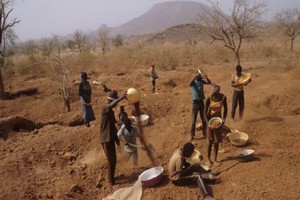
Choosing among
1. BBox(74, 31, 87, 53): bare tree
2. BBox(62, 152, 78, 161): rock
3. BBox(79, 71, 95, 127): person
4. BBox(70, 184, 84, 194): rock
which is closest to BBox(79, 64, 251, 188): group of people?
BBox(70, 184, 84, 194): rock

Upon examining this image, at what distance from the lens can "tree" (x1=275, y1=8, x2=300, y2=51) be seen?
25584 millimetres

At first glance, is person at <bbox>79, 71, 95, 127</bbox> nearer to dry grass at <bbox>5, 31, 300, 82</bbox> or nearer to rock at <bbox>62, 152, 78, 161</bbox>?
rock at <bbox>62, 152, 78, 161</bbox>

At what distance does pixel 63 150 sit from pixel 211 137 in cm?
340

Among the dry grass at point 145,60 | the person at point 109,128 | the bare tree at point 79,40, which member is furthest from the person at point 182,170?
the bare tree at point 79,40

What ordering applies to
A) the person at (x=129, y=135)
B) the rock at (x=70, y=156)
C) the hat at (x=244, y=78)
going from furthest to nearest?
the hat at (x=244, y=78), the rock at (x=70, y=156), the person at (x=129, y=135)

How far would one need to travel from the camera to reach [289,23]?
2639 centimetres

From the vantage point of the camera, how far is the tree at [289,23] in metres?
25.6

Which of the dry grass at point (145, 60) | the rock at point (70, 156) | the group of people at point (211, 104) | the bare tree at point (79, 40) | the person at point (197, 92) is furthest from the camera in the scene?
the bare tree at point (79, 40)

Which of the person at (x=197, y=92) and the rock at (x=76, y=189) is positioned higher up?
the person at (x=197, y=92)

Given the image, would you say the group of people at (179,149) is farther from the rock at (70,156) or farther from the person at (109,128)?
the rock at (70,156)

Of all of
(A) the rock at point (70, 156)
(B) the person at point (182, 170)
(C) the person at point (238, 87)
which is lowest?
(A) the rock at point (70, 156)

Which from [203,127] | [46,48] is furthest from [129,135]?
[46,48]

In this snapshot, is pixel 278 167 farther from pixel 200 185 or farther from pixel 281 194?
pixel 200 185

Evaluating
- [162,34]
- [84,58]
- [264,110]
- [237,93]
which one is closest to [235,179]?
[237,93]
